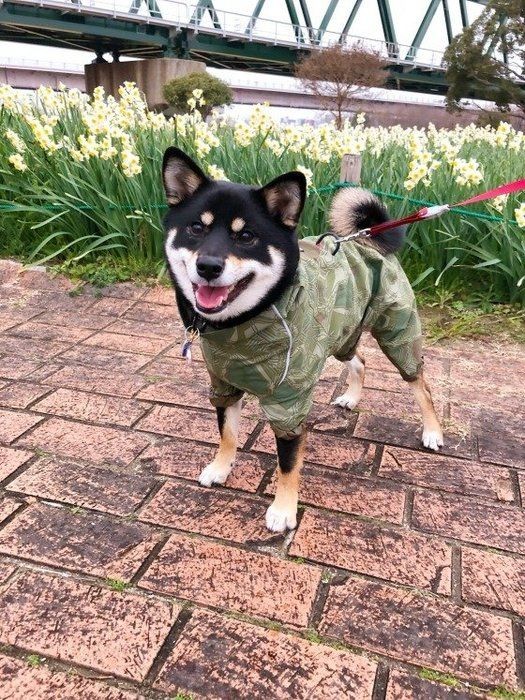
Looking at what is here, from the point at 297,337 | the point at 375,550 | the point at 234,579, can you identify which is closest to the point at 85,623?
the point at 234,579

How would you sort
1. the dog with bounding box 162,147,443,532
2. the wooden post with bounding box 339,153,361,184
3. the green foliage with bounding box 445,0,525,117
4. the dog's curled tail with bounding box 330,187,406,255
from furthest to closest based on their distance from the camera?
1. the green foliage with bounding box 445,0,525,117
2. the wooden post with bounding box 339,153,361,184
3. the dog's curled tail with bounding box 330,187,406,255
4. the dog with bounding box 162,147,443,532

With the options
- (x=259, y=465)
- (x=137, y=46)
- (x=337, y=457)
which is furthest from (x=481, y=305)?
(x=137, y=46)

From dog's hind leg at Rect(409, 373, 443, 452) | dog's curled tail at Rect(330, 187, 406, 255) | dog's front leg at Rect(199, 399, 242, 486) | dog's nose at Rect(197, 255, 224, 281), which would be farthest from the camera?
dog's hind leg at Rect(409, 373, 443, 452)

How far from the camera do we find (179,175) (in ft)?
6.95

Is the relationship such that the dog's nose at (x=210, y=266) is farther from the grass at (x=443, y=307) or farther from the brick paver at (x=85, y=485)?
the grass at (x=443, y=307)

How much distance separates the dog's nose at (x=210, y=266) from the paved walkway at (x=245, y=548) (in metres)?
0.99

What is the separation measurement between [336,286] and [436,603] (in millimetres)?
1199

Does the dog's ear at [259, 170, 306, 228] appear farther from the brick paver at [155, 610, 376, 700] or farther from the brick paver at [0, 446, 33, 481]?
the brick paver at [0, 446, 33, 481]

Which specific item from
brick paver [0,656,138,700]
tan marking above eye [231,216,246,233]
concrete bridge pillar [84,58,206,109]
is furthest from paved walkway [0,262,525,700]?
concrete bridge pillar [84,58,206,109]

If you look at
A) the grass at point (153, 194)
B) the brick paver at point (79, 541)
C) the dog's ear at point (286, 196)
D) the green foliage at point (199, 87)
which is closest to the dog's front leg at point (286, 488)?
the brick paver at point (79, 541)

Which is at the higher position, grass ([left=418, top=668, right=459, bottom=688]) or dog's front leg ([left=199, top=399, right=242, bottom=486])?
dog's front leg ([left=199, top=399, right=242, bottom=486])

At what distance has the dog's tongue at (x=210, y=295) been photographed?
1906mm

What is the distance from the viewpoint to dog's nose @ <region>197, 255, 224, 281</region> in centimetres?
182

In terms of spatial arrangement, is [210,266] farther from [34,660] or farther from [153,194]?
[153,194]
